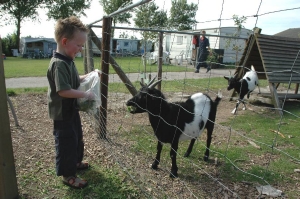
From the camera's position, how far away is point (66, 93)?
2451 millimetres

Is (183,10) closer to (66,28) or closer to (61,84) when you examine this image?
(66,28)

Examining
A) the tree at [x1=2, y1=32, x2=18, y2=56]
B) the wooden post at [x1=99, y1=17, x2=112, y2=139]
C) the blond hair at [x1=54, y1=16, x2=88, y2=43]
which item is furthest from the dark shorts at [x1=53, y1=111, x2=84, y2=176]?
the tree at [x1=2, y1=32, x2=18, y2=56]

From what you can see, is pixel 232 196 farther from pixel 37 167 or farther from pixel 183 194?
pixel 37 167

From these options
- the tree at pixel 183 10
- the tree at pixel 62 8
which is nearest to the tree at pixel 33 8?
the tree at pixel 62 8

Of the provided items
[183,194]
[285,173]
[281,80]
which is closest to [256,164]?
[285,173]

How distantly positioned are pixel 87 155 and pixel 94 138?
653 millimetres

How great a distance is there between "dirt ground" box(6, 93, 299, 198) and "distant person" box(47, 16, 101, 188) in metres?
0.39

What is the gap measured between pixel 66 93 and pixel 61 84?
0.33ft

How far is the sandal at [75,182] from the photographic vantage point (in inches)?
113

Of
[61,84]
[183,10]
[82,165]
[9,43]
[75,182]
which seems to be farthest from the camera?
[9,43]

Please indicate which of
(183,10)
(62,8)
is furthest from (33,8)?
(183,10)

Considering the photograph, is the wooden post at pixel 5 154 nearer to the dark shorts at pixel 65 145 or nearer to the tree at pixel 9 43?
the dark shorts at pixel 65 145

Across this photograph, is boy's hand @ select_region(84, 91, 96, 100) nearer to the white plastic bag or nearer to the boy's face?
the white plastic bag

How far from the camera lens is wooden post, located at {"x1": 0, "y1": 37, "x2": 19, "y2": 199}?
2359 mm
